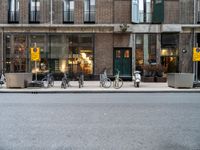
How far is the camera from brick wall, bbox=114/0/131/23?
29.2m

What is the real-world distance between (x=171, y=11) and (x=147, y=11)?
227cm

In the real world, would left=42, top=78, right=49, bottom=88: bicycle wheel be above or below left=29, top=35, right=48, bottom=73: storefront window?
below

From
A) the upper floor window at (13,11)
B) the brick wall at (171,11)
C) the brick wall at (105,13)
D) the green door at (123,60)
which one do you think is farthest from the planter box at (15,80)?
the brick wall at (171,11)

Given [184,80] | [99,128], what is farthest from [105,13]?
[99,128]

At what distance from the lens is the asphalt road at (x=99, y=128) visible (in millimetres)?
6324

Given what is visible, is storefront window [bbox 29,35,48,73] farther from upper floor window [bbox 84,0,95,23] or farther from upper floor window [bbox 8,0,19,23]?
upper floor window [bbox 84,0,95,23]

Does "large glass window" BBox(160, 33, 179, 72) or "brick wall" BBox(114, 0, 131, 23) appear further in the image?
"large glass window" BBox(160, 33, 179, 72)

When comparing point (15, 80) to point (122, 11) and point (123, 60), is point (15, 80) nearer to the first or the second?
point (123, 60)

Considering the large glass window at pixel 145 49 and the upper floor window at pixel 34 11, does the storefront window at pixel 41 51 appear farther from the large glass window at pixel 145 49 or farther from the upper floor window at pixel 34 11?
the large glass window at pixel 145 49

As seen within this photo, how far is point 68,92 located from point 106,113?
9.09 metres

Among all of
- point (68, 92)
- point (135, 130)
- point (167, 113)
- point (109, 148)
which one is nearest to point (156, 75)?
point (68, 92)

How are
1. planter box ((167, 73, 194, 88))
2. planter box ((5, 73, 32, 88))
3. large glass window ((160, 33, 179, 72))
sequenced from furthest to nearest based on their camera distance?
1. large glass window ((160, 33, 179, 72))
2. planter box ((167, 73, 194, 88))
3. planter box ((5, 73, 32, 88))

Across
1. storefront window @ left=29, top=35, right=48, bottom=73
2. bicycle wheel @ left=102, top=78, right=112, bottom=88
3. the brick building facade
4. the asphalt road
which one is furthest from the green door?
the asphalt road

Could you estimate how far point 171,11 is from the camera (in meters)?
29.4
